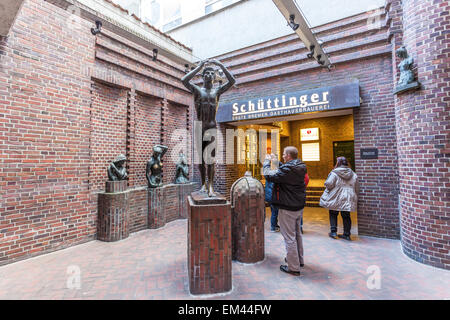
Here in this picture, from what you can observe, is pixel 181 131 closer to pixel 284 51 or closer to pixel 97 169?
pixel 97 169

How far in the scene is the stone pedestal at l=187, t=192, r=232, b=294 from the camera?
119 inches

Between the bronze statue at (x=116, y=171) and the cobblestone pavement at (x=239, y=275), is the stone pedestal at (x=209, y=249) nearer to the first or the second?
the cobblestone pavement at (x=239, y=275)

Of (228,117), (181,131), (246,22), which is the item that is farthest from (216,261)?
(246,22)

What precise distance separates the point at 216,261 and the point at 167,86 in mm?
6218

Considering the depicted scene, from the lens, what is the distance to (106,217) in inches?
211

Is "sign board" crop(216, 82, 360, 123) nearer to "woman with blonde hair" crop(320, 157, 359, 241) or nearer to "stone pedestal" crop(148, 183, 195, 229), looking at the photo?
"woman with blonde hair" crop(320, 157, 359, 241)

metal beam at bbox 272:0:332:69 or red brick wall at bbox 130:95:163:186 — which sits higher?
metal beam at bbox 272:0:332:69

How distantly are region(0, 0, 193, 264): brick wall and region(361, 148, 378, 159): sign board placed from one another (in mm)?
5611

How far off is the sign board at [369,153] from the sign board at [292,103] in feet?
3.56

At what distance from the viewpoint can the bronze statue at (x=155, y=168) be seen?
6.43 meters

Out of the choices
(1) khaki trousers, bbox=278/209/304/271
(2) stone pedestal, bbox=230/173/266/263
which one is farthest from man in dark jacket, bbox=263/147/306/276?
(2) stone pedestal, bbox=230/173/266/263

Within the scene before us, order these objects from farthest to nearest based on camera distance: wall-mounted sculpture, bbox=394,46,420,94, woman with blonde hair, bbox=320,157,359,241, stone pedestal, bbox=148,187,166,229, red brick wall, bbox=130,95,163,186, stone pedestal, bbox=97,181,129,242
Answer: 1. red brick wall, bbox=130,95,163,186
2. stone pedestal, bbox=148,187,166,229
3. stone pedestal, bbox=97,181,129,242
4. woman with blonde hair, bbox=320,157,359,241
5. wall-mounted sculpture, bbox=394,46,420,94

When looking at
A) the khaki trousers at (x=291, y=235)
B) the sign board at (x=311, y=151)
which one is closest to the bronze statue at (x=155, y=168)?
the khaki trousers at (x=291, y=235)

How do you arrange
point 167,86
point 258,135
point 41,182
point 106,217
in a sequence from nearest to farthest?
point 41,182 → point 106,217 → point 167,86 → point 258,135
